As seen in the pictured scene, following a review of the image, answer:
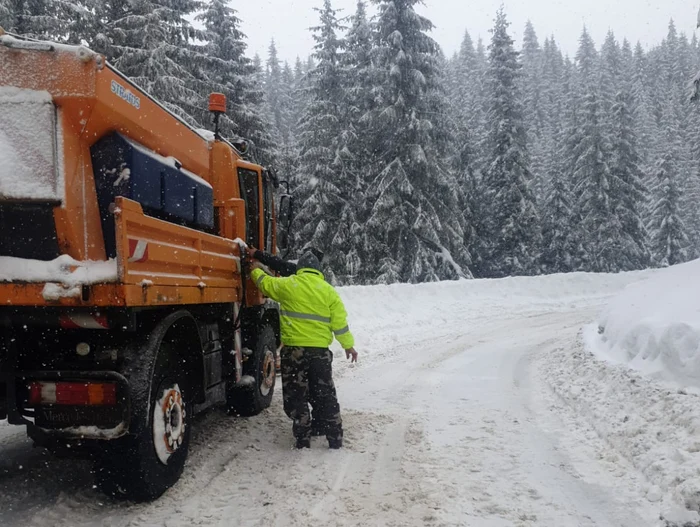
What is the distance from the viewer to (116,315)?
364 cm

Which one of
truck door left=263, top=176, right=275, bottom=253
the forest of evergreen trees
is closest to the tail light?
truck door left=263, top=176, right=275, bottom=253

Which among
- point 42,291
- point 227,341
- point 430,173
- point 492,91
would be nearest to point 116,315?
point 42,291

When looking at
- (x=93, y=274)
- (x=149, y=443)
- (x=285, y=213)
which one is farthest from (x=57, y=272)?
(x=285, y=213)

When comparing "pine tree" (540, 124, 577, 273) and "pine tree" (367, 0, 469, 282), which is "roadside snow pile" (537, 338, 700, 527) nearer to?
"pine tree" (367, 0, 469, 282)

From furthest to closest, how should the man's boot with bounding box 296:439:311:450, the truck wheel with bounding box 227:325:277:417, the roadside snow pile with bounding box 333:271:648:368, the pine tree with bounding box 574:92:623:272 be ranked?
the pine tree with bounding box 574:92:623:272 < the roadside snow pile with bounding box 333:271:648:368 < the truck wheel with bounding box 227:325:277:417 < the man's boot with bounding box 296:439:311:450

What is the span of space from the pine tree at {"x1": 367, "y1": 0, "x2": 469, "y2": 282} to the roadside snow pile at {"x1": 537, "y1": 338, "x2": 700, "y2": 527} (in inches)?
585

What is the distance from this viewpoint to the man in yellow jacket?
17.4 feet

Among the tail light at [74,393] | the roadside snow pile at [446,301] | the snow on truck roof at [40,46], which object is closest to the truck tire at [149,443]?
the tail light at [74,393]

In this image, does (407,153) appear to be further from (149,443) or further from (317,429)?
(149,443)

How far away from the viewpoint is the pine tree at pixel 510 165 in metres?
30.5

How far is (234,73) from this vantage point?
2167 cm

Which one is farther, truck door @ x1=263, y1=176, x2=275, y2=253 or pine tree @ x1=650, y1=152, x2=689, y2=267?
pine tree @ x1=650, y1=152, x2=689, y2=267

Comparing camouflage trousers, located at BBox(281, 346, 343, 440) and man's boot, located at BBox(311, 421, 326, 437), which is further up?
camouflage trousers, located at BBox(281, 346, 343, 440)

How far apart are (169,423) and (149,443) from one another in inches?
14.7
